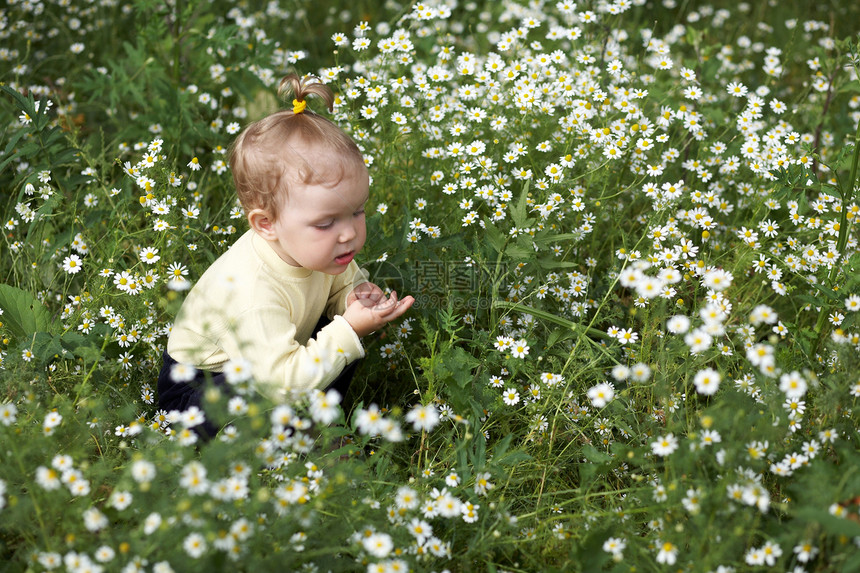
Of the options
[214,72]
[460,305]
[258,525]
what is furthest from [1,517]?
[214,72]

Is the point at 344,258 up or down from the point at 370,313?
up

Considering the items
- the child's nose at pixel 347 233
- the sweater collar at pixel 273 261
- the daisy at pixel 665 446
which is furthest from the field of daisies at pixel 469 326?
the child's nose at pixel 347 233

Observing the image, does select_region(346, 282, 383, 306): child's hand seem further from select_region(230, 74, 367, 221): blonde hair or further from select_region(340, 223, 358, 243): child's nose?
select_region(230, 74, 367, 221): blonde hair

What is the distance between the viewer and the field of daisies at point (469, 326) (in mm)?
1930

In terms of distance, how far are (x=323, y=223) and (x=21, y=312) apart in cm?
125

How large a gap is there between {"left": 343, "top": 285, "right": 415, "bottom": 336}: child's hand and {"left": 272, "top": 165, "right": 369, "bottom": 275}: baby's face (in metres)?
0.16

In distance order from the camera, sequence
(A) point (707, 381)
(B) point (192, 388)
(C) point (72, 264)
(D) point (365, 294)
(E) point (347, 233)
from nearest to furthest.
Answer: (A) point (707, 381) < (E) point (347, 233) < (B) point (192, 388) < (D) point (365, 294) < (C) point (72, 264)

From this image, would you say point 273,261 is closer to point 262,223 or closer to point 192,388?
point 262,223

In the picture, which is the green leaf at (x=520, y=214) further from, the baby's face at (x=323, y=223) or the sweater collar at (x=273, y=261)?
the sweater collar at (x=273, y=261)

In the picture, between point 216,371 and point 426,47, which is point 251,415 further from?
point 426,47

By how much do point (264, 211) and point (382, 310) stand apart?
496 millimetres

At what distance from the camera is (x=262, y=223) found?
2.50m

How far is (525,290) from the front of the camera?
2.96 m

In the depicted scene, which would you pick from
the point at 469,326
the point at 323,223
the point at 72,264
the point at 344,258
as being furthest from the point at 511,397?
the point at 72,264
